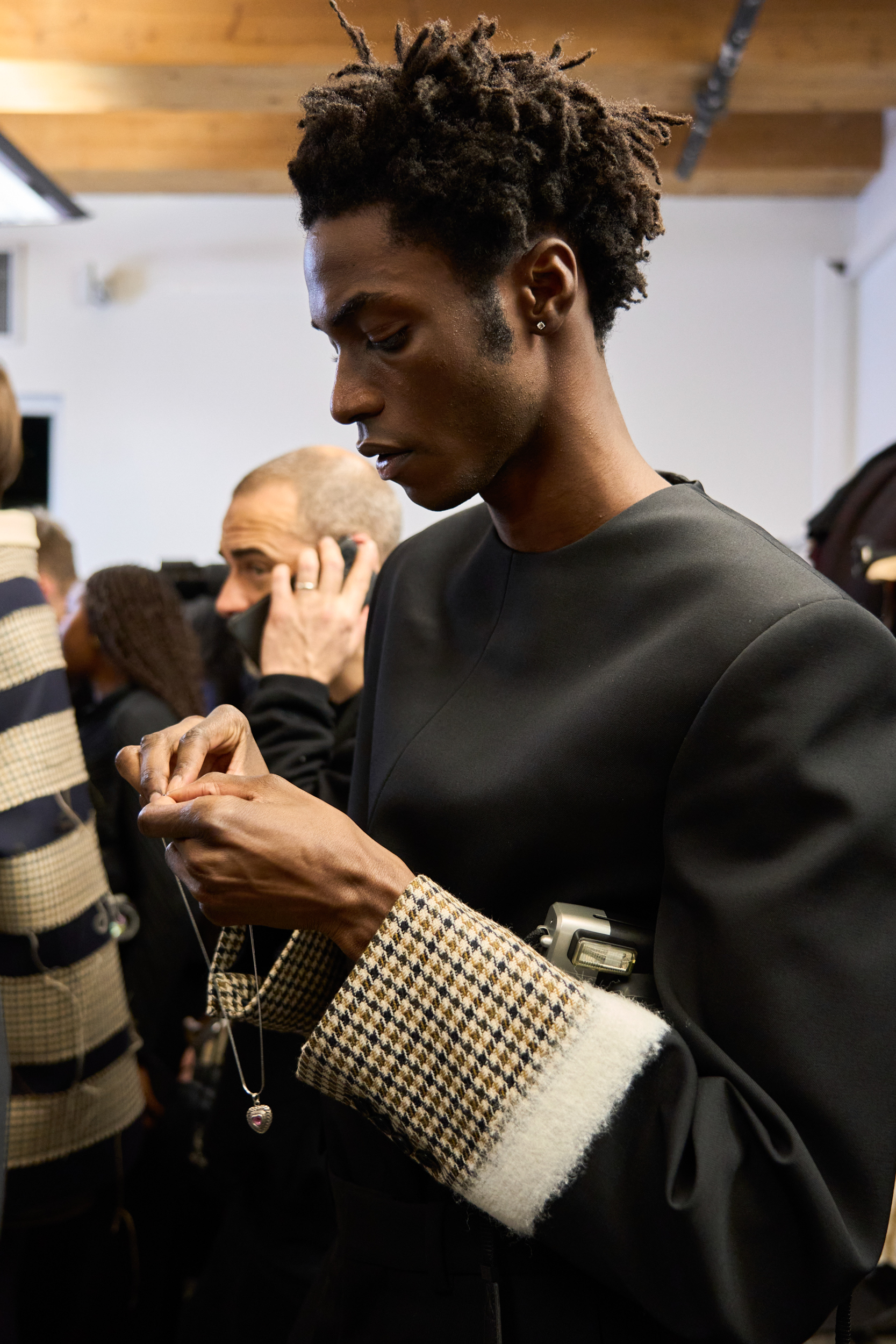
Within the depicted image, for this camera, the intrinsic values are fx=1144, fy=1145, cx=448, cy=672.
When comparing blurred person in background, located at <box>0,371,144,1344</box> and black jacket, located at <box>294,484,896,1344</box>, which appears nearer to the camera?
black jacket, located at <box>294,484,896,1344</box>

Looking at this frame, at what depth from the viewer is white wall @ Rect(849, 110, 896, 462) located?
17.0 ft

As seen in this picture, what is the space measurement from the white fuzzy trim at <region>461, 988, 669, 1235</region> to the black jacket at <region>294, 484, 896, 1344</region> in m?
0.01

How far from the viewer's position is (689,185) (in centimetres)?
553

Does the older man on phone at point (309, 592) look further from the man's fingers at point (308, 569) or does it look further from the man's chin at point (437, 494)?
the man's chin at point (437, 494)

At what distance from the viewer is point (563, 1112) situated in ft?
2.46

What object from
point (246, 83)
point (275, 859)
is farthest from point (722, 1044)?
point (246, 83)

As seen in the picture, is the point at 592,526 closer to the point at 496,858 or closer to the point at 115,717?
the point at 496,858

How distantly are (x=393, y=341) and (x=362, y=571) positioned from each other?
0.85 meters

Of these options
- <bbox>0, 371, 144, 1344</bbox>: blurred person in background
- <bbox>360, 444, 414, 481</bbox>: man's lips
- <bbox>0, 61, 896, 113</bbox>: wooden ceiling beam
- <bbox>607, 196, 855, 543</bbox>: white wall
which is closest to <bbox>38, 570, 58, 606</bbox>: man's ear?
<bbox>0, 371, 144, 1344</bbox>: blurred person in background

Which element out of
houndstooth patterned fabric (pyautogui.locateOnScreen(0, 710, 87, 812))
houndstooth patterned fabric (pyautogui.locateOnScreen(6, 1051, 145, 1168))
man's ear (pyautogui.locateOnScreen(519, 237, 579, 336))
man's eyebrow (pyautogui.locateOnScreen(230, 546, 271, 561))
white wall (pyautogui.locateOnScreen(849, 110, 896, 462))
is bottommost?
houndstooth patterned fabric (pyautogui.locateOnScreen(6, 1051, 145, 1168))

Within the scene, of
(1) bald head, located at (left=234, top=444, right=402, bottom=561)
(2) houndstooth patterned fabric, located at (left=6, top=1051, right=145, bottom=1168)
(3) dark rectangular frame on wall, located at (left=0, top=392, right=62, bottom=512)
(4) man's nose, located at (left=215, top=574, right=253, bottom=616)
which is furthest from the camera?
(3) dark rectangular frame on wall, located at (left=0, top=392, right=62, bottom=512)

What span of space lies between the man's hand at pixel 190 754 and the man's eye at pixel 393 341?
12.1 inches

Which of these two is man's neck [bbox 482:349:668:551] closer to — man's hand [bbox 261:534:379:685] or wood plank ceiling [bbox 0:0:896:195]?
man's hand [bbox 261:534:379:685]

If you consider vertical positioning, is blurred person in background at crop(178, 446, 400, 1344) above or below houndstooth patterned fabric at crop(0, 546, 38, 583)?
below
